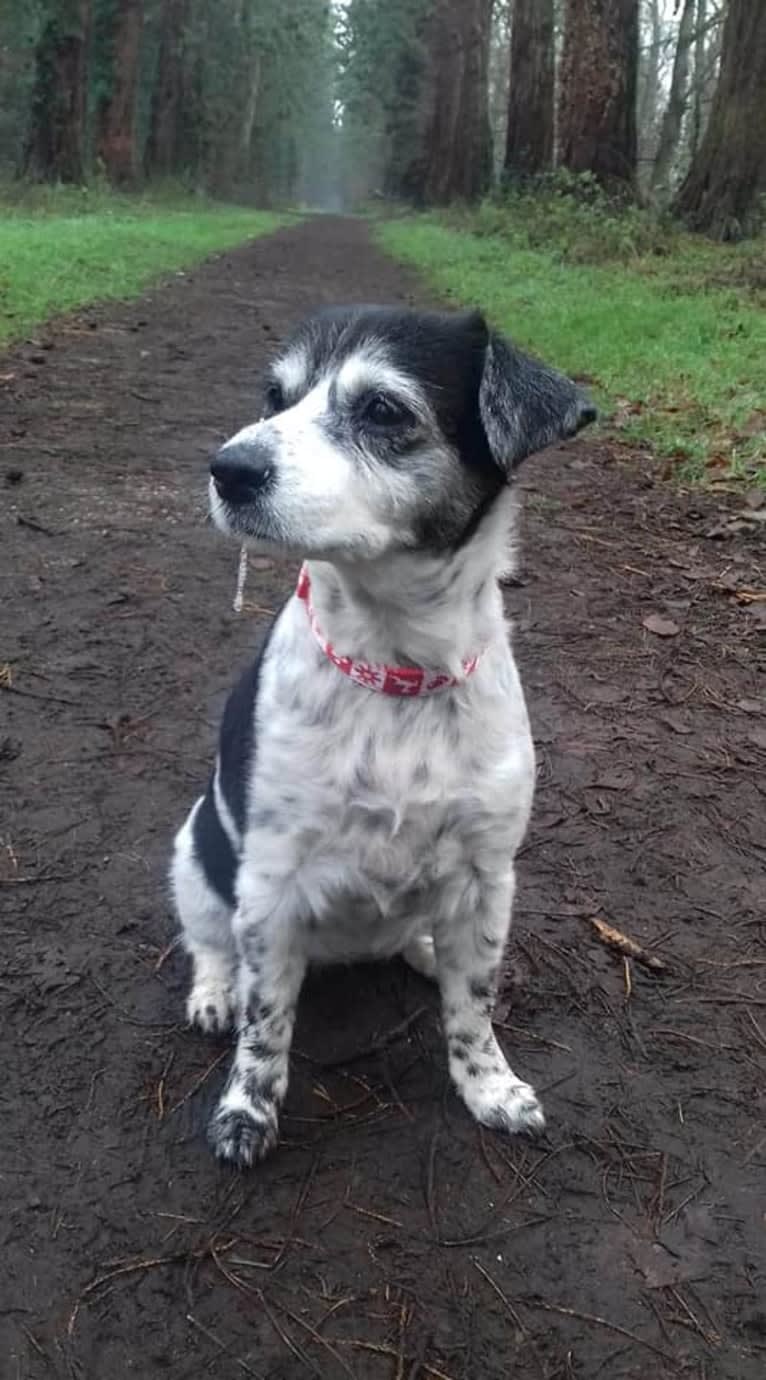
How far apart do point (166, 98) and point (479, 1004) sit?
39.8 meters

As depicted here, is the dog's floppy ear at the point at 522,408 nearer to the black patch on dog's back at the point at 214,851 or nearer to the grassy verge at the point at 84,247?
the black patch on dog's back at the point at 214,851

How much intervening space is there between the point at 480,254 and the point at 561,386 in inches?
660

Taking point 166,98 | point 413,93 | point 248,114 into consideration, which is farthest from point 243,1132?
point 248,114

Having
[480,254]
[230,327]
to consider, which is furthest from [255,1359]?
[480,254]

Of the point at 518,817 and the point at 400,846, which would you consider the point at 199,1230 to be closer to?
the point at 400,846

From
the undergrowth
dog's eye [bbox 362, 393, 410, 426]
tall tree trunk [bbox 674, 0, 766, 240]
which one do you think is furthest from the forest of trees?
dog's eye [bbox 362, 393, 410, 426]

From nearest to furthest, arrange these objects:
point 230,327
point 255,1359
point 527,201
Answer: point 255,1359
point 230,327
point 527,201

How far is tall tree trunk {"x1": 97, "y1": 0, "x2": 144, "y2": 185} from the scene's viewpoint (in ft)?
97.9

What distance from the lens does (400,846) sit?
8.25 feet

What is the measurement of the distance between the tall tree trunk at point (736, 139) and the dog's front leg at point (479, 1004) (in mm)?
14032

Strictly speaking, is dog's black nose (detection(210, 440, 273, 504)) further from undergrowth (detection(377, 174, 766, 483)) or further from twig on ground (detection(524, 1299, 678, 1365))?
undergrowth (detection(377, 174, 766, 483))

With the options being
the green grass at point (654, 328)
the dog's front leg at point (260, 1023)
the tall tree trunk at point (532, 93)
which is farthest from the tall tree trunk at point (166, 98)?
the dog's front leg at point (260, 1023)

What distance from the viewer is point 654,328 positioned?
10.6m

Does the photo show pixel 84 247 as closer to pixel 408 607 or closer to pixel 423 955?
pixel 423 955
